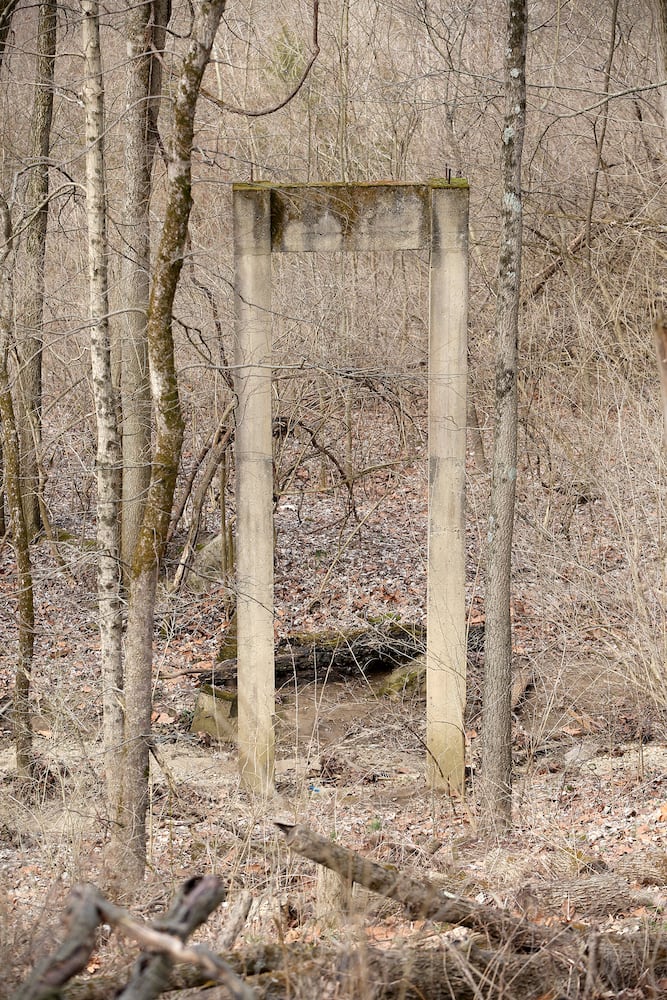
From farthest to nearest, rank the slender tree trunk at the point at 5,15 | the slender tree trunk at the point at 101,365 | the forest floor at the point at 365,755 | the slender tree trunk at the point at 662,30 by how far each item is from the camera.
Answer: the slender tree trunk at the point at 662,30 < the slender tree trunk at the point at 5,15 < the slender tree trunk at the point at 101,365 < the forest floor at the point at 365,755

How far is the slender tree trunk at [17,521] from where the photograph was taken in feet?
27.4

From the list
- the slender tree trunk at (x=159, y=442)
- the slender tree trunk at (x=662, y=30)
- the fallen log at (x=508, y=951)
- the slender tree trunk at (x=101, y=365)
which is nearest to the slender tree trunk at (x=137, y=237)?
the slender tree trunk at (x=101, y=365)

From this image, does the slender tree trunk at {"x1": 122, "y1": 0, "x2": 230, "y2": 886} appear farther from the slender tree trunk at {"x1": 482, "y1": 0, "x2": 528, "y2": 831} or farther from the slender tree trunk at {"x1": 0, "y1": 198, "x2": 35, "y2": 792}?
the slender tree trunk at {"x1": 482, "y1": 0, "x2": 528, "y2": 831}

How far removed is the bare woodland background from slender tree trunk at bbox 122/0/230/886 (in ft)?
8.93

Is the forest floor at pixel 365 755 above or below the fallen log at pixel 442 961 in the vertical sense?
below

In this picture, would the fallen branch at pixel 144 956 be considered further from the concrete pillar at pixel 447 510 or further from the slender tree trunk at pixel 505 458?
the concrete pillar at pixel 447 510

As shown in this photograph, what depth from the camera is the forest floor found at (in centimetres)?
477

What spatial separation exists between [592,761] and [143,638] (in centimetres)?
408

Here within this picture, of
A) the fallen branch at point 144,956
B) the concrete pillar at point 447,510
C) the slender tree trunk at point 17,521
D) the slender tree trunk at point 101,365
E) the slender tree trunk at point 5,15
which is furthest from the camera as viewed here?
the slender tree trunk at point 5,15

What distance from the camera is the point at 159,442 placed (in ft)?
21.8

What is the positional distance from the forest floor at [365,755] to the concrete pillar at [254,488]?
40 centimetres

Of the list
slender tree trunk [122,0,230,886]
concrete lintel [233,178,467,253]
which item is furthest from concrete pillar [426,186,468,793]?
→ slender tree trunk [122,0,230,886]

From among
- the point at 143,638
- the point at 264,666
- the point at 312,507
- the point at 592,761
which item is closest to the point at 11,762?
the point at 264,666

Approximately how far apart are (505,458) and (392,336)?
7.63 m
